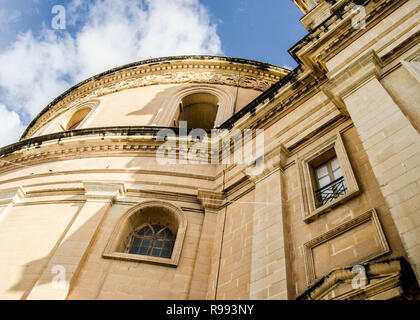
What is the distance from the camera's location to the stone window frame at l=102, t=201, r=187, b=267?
865cm

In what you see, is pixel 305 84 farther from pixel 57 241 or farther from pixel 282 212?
pixel 57 241

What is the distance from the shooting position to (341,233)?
6180 millimetres

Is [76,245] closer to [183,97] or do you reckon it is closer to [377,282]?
[377,282]

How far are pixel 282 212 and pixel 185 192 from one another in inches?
147

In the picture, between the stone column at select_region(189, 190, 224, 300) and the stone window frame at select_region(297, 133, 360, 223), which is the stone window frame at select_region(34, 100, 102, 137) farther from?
the stone window frame at select_region(297, 133, 360, 223)

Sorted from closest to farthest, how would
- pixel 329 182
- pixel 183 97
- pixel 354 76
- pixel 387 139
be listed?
pixel 387 139 → pixel 354 76 → pixel 329 182 → pixel 183 97

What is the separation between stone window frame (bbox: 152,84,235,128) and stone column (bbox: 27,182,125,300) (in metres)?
4.82

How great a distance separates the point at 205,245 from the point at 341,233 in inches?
153

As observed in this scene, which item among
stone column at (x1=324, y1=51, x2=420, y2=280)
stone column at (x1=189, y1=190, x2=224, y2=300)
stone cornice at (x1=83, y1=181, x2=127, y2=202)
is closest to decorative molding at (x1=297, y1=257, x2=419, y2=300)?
stone column at (x1=324, y1=51, x2=420, y2=280)

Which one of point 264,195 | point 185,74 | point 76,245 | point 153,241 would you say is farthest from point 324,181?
point 185,74

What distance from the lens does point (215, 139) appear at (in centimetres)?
1213

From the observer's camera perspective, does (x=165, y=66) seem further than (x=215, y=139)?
Yes

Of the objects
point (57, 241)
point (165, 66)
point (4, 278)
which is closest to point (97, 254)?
point (57, 241)

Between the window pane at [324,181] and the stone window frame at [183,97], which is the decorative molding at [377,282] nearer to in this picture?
the window pane at [324,181]
